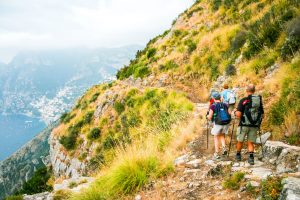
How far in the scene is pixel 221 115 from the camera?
8477 millimetres

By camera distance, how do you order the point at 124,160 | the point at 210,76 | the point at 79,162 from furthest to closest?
the point at 79,162, the point at 210,76, the point at 124,160

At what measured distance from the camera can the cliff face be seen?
111 m

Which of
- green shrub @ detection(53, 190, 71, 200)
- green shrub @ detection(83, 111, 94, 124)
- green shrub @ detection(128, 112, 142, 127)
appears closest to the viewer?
green shrub @ detection(53, 190, 71, 200)

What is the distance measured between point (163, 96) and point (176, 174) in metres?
12.5

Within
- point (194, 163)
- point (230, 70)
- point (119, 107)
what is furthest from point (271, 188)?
point (119, 107)

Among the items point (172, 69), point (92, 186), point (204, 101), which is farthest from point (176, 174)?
point (172, 69)

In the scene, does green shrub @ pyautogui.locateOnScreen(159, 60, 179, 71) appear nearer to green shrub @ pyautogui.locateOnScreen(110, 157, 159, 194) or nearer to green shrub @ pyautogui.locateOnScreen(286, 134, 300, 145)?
green shrub @ pyautogui.locateOnScreen(286, 134, 300, 145)

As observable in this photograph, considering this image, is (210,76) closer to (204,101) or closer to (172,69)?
→ (204,101)

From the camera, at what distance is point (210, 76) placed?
19625mm

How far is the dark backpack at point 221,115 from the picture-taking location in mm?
8453

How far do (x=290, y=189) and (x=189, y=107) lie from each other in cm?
992

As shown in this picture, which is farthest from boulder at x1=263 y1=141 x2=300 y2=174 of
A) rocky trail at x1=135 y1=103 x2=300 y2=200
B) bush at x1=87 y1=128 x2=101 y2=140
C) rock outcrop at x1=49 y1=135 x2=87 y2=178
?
bush at x1=87 y1=128 x2=101 y2=140

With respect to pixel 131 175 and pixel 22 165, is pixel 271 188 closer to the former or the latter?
pixel 131 175

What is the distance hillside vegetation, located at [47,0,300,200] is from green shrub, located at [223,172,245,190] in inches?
70.8
